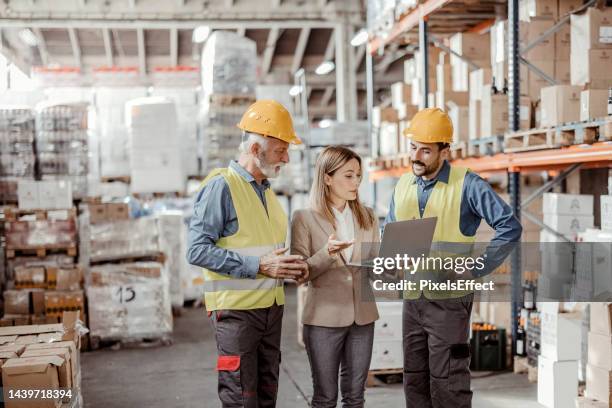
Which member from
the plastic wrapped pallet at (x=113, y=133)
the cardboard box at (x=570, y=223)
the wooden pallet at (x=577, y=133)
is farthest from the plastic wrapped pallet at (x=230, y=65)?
the wooden pallet at (x=577, y=133)

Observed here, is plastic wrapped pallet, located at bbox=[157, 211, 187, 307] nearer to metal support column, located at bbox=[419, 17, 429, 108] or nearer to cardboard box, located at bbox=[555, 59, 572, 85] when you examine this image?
metal support column, located at bbox=[419, 17, 429, 108]

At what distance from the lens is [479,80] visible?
7098mm

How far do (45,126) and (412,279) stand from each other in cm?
619

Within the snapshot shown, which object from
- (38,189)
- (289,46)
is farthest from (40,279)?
(289,46)

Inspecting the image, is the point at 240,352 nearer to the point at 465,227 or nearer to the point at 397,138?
the point at 465,227

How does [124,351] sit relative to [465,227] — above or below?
below

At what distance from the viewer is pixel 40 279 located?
26.3ft

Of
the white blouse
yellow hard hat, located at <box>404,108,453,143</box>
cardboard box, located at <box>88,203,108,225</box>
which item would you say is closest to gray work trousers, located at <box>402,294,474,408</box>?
the white blouse

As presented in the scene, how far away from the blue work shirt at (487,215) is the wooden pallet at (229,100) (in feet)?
21.9

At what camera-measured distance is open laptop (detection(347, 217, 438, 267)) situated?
3.65 m

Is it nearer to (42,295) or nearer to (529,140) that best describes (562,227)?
(529,140)

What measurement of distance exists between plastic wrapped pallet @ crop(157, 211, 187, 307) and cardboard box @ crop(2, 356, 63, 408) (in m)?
6.53

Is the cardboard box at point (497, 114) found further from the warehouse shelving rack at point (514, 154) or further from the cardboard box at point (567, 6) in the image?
the cardboard box at point (567, 6)

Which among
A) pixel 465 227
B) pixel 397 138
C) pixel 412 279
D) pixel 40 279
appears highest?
pixel 397 138
